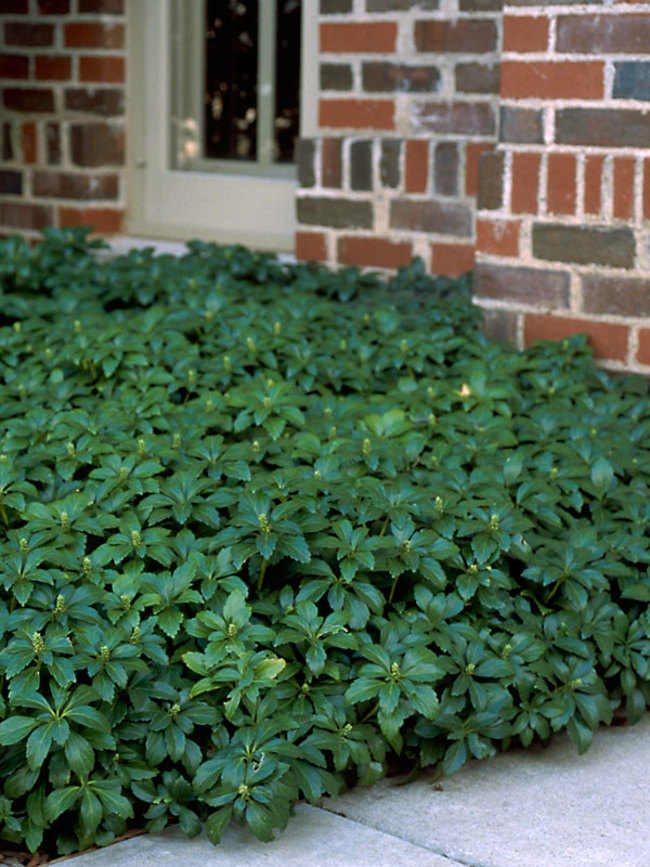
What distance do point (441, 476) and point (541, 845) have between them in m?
0.87

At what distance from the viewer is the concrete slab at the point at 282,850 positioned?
217cm

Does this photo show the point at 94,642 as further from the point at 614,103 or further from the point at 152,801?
the point at 614,103

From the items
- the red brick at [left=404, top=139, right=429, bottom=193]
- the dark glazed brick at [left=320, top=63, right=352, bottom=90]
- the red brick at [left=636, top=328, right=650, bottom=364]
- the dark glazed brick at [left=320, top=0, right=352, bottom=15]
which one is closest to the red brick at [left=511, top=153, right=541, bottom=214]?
the red brick at [left=636, top=328, right=650, bottom=364]

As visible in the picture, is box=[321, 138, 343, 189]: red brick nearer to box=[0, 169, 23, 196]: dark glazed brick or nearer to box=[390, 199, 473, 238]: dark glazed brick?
box=[390, 199, 473, 238]: dark glazed brick

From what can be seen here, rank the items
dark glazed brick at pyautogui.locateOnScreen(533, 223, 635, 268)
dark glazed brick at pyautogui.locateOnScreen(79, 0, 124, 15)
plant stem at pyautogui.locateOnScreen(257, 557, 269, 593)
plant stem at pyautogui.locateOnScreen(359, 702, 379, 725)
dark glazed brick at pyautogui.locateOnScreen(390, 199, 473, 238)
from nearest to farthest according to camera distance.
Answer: plant stem at pyautogui.locateOnScreen(359, 702, 379, 725)
plant stem at pyautogui.locateOnScreen(257, 557, 269, 593)
dark glazed brick at pyautogui.locateOnScreen(533, 223, 635, 268)
dark glazed brick at pyautogui.locateOnScreen(390, 199, 473, 238)
dark glazed brick at pyautogui.locateOnScreen(79, 0, 124, 15)

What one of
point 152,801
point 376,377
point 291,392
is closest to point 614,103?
point 376,377

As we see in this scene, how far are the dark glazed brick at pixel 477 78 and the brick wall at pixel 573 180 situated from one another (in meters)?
0.54

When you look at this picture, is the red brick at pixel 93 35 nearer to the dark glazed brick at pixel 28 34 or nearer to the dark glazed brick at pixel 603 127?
the dark glazed brick at pixel 28 34

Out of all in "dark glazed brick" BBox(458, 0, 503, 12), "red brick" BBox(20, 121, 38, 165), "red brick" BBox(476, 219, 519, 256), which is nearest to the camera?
"red brick" BBox(476, 219, 519, 256)

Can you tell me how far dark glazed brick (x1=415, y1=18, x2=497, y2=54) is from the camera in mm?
4418

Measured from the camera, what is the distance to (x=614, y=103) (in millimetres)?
3658

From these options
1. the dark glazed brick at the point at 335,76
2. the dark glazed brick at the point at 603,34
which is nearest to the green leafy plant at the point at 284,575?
the dark glazed brick at the point at 603,34

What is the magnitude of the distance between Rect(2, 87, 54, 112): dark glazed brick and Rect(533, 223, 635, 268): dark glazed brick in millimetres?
2521

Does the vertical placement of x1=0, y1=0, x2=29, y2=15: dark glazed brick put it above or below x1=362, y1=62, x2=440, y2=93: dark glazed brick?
above
